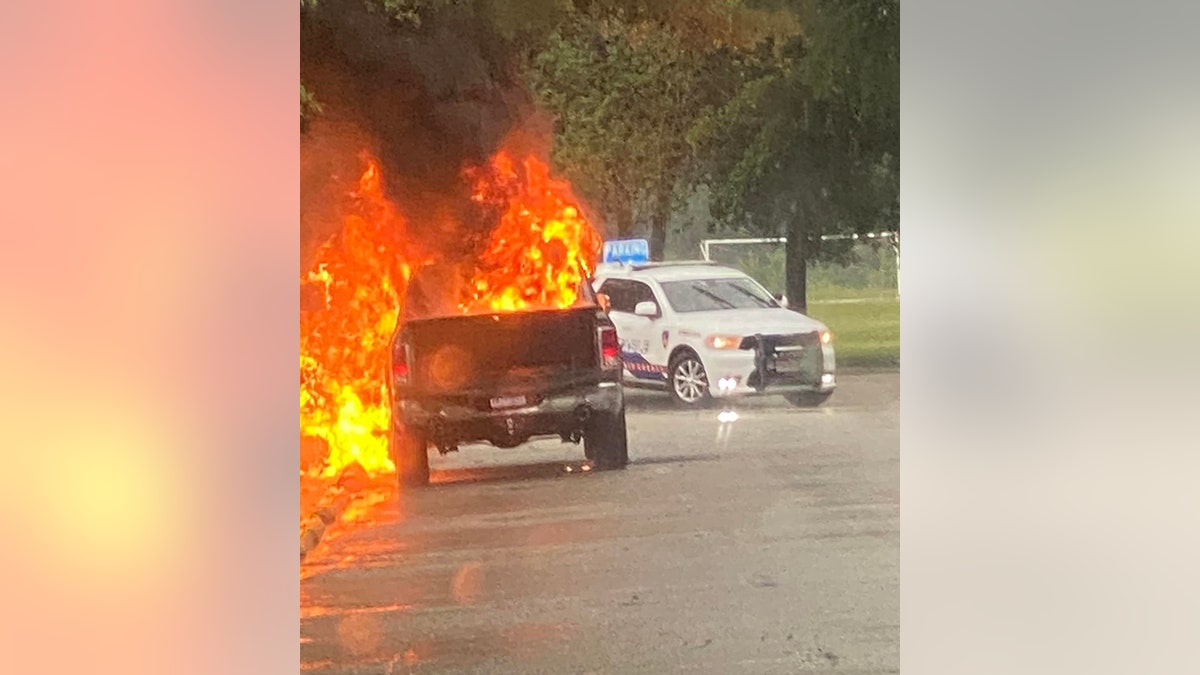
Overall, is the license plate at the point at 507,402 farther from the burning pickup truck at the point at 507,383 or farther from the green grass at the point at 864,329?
the green grass at the point at 864,329

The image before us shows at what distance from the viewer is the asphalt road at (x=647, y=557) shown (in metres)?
2.28

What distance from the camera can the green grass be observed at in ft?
7.84

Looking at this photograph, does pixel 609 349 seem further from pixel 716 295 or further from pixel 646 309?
pixel 716 295

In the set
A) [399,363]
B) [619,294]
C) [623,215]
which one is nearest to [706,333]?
[619,294]

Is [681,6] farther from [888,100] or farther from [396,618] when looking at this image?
[396,618]

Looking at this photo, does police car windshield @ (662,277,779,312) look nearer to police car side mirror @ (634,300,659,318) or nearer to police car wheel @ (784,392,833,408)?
police car side mirror @ (634,300,659,318)

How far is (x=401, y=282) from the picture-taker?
229cm

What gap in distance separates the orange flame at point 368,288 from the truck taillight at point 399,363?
2 centimetres

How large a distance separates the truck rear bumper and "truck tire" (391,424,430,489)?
0.07ft

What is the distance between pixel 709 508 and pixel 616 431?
0.93 feet
